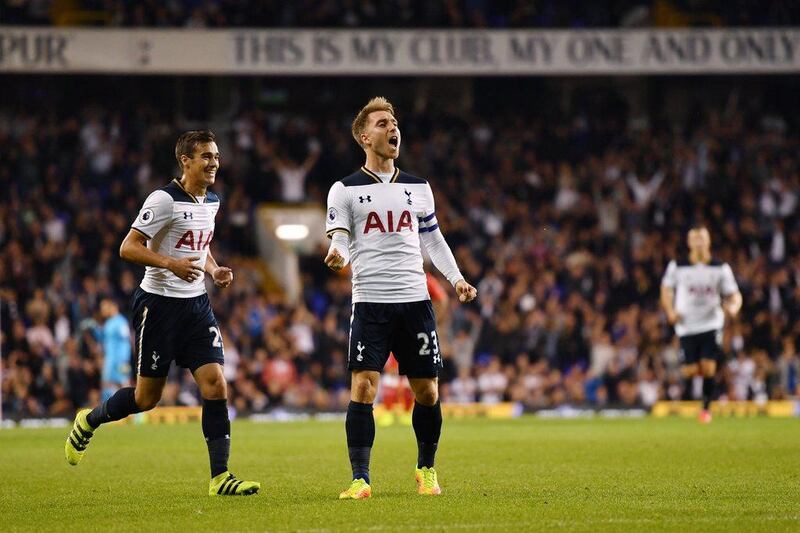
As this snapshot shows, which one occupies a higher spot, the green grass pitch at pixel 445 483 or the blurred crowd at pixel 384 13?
the blurred crowd at pixel 384 13

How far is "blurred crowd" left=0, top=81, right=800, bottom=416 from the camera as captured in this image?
2406 centimetres

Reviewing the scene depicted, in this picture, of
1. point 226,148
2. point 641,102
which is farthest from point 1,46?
point 641,102

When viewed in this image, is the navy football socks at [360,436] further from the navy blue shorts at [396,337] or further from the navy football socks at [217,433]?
the navy football socks at [217,433]

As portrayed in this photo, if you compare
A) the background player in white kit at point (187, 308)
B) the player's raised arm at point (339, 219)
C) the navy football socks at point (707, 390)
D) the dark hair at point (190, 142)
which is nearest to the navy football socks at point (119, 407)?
the background player in white kit at point (187, 308)

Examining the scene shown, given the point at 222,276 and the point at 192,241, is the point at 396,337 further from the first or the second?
the point at 192,241

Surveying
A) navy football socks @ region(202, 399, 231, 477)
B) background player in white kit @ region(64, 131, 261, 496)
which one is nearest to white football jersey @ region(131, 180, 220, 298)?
background player in white kit @ region(64, 131, 261, 496)

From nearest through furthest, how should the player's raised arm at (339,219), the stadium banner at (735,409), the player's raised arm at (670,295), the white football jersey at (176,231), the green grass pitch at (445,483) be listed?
the green grass pitch at (445,483), the player's raised arm at (339,219), the white football jersey at (176,231), the player's raised arm at (670,295), the stadium banner at (735,409)

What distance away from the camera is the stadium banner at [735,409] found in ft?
73.9

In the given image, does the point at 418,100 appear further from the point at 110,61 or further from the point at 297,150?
the point at 110,61

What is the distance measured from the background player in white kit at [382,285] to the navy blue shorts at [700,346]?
10459mm

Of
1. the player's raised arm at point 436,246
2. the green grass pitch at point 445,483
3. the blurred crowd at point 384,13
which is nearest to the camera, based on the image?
the green grass pitch at point 445,483

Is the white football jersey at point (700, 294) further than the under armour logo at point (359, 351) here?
Yes

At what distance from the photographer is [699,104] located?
104 ft

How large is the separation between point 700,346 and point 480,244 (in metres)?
9.11
